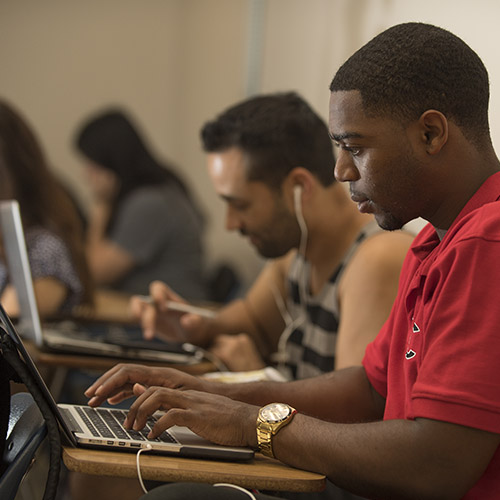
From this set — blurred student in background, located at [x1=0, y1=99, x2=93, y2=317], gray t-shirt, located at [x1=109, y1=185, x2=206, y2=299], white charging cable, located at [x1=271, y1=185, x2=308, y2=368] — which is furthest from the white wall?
white charging cable, located at [x1=271, y1=185, x2=308, y2=368]

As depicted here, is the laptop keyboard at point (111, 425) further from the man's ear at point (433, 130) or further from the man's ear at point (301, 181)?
the man's ear at point (301, 181)

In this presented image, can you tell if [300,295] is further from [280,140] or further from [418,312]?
[418,312]

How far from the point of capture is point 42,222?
240 cm

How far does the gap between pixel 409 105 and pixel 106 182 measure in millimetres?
2691

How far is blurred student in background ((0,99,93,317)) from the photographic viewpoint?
2.35 metres

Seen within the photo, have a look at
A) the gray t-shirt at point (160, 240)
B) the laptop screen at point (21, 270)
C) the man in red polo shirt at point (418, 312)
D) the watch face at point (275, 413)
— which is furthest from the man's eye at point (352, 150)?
the gray t-shirt at point (160, 240)

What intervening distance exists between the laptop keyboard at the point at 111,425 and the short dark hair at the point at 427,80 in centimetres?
59

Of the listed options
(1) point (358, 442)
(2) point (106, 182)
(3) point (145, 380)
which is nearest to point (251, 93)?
(2) point (106, 182)

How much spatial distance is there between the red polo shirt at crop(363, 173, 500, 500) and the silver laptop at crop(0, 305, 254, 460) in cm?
28

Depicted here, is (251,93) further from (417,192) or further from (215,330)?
(417,192)

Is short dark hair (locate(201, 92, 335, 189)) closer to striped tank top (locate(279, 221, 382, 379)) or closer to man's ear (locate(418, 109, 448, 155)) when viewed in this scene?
striped tank top (locate(279, 221, 382, 379))

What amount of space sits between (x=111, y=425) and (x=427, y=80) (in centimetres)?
71

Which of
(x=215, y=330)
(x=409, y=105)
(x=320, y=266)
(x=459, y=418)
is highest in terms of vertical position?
(x=409, y=105)

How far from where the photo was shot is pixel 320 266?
185cm
